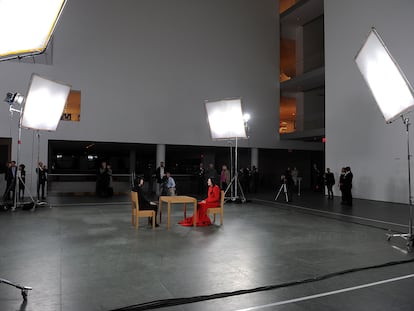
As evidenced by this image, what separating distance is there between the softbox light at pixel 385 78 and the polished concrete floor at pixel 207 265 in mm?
2582

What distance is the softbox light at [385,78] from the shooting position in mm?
5895

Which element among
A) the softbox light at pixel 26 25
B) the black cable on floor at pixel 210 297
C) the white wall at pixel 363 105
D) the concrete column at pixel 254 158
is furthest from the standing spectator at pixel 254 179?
the softbox light at pixel 26 25

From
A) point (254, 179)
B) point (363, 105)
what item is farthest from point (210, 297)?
point (254, 179)

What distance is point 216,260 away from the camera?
5.14 meters

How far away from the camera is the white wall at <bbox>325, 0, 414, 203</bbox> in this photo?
523 inches

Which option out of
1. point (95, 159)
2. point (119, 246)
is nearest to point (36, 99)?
point (119, 246)

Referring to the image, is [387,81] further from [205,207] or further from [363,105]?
[363,105]

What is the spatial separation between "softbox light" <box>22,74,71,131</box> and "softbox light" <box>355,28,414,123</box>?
811 cm

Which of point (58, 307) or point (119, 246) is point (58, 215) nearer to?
point (119, 246)

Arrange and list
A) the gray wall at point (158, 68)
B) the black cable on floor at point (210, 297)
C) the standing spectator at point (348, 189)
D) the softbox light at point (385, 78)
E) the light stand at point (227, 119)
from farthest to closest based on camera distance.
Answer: the gray wall at point (158, 68) → the standing spectator at point (348, 189) → the light stand at point (227, 119) → the softbox light at point (385, 78) → the black cable on floor at point (210, 297)

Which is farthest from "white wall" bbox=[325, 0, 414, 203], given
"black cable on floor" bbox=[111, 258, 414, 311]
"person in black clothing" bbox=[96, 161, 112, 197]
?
"person in black clothing" bbox=[96, 161, 112, 197]

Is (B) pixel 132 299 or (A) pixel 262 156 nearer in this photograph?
(B) pixel 132 299

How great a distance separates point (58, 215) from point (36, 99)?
3.34 meters

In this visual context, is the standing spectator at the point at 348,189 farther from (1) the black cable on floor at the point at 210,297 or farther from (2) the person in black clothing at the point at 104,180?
(2) the person in black clothing at the point at 104,180
